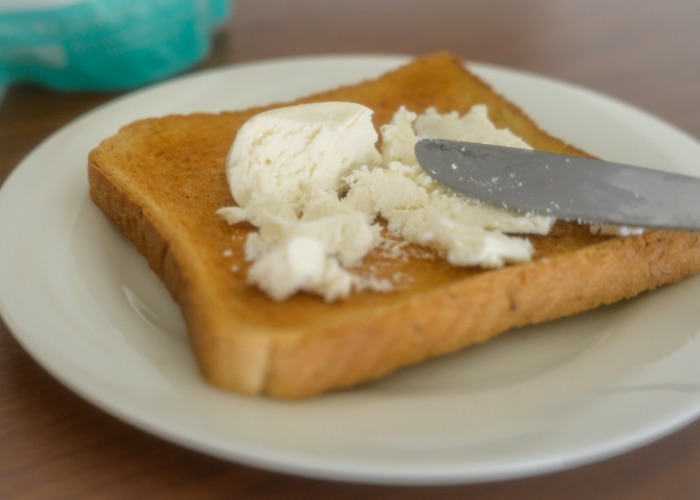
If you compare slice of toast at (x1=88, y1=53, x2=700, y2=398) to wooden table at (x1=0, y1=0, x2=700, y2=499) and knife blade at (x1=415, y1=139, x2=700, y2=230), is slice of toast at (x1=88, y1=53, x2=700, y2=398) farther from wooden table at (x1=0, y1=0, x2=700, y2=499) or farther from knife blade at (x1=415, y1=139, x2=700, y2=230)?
wooden table at (x1=0, y1=0, x2=700, y2=499)

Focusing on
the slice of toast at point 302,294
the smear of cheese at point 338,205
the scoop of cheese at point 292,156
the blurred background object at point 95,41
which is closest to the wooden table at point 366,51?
the blurred background object at point 95,41

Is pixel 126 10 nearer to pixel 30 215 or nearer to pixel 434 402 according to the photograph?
pixel 30 215

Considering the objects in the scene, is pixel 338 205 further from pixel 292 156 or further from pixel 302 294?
pixel 302 294

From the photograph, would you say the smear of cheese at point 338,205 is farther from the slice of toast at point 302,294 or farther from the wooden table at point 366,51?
the wooden table at point 366,51

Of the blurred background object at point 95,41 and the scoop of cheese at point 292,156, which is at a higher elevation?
the scoop of cheese at point 292,156

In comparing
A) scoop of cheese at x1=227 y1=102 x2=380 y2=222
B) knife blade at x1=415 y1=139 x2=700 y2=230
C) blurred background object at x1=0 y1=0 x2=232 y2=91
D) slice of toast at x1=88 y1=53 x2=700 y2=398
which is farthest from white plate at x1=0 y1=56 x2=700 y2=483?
blurred background object at x1=0 y1=0 x2=232 y2=91
